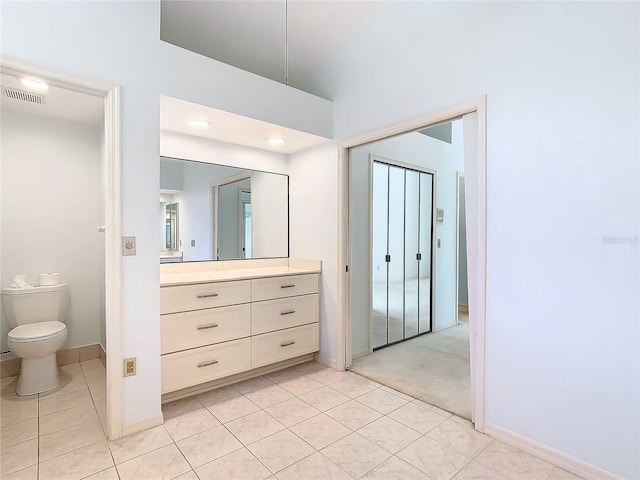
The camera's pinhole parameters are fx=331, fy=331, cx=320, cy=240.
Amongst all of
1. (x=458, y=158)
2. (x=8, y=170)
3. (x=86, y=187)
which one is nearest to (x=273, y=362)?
(x=86, y=187)

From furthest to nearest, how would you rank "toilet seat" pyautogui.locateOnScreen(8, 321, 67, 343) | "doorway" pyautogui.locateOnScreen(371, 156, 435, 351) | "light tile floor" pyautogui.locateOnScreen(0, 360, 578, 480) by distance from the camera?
"doorway" pyautogui.locateOnScreen(371, 156, 435, 351) → "toilet seat" pyautogui.locateOnScreen(8, 321, 67, 343) → "light tile floor" pyautogui.locateOnScreen(0, 360, 578, 480)

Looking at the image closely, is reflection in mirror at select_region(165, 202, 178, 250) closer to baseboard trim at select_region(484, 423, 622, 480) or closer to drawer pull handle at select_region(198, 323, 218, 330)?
drawer pull handle at select_region(198, 323, 218, 330)

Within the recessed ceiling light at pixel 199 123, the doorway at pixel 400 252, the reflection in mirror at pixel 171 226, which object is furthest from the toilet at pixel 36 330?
the doorway at pixel 400 252

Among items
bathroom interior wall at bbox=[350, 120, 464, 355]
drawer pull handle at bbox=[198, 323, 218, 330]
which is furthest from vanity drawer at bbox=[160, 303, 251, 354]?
bathroom interior wall at bbox=[350, 120, 464, 355]

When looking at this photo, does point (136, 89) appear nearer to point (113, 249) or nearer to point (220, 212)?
point (113, 249)

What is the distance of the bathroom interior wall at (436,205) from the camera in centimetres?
326

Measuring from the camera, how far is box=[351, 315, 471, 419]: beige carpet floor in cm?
244

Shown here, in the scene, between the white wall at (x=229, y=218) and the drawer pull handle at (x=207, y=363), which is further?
the white wall at (x=229, y=218)

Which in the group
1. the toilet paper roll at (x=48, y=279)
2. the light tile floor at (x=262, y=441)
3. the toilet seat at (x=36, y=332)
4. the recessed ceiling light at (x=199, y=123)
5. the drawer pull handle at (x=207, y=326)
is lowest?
the light tile floor at (x=262, y=441)

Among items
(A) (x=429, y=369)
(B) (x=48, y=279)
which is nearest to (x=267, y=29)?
(B) (x=48, y=279)

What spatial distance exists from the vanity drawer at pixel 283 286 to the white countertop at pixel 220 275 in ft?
0.14

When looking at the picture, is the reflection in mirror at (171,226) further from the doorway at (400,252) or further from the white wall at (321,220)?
the doorway at (400,252)

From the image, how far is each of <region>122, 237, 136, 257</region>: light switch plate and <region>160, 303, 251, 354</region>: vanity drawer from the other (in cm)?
51

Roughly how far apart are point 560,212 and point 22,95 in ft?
11.5
